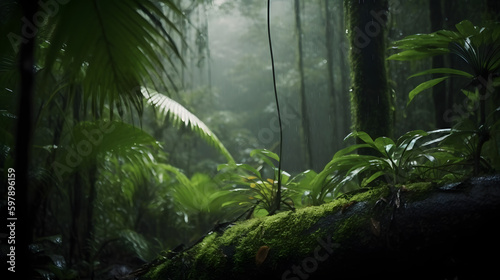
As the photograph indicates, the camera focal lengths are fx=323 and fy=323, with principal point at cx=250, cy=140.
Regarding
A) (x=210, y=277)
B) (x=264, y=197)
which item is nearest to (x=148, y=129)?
(x=264, y=197)

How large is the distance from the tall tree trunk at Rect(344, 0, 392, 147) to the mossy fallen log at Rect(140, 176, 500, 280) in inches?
40.9

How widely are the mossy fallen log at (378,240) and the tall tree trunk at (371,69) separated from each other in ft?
3.41

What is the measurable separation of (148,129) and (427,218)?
7.95 m

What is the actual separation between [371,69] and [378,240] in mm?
1593

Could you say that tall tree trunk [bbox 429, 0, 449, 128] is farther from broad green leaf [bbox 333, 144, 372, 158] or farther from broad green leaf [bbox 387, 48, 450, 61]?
broad green leaf [bbox 333, 144, 372, 158]

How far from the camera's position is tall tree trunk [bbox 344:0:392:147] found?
252 cm

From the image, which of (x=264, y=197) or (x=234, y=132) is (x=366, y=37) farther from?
(x=234, y=132)

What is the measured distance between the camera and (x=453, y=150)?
1949mm

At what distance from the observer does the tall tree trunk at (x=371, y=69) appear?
99.3 inches

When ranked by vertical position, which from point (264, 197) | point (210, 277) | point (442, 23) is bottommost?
point (210, 277)

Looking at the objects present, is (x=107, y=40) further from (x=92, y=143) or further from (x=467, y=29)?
(x=92, y=143)

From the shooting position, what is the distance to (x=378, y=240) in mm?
1333

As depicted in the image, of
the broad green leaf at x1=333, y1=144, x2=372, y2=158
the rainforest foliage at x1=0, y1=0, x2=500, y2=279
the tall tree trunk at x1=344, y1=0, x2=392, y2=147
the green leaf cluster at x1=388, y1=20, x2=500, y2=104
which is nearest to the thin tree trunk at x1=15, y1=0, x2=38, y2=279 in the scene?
the rainforest foliage at x1=0, y1=0, x2=500, y2=279

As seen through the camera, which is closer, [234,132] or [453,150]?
[453,150]
